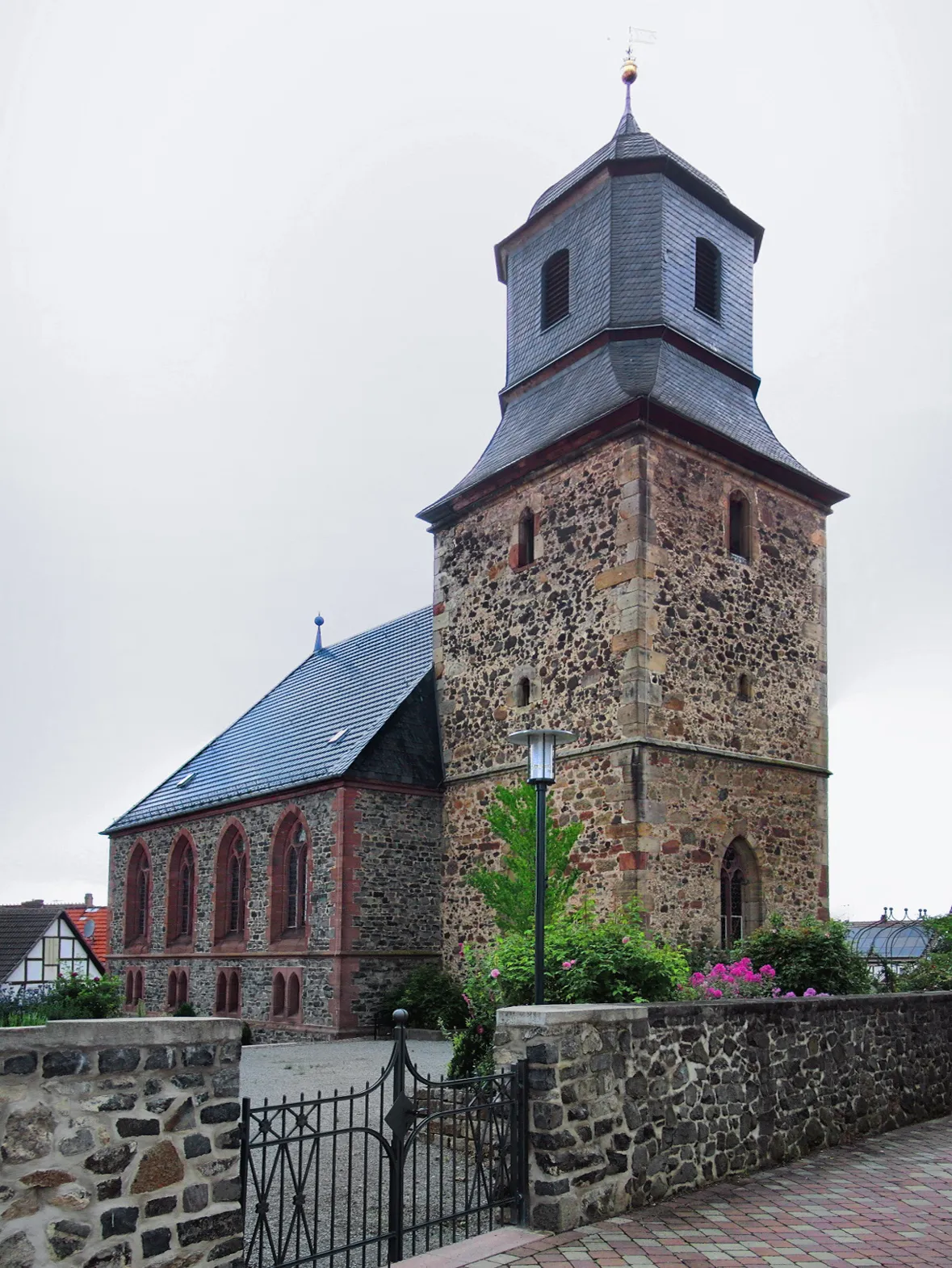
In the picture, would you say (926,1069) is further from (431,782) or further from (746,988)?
(431,782)

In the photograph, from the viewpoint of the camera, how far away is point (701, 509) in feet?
63.4

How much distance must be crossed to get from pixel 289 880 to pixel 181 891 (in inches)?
238

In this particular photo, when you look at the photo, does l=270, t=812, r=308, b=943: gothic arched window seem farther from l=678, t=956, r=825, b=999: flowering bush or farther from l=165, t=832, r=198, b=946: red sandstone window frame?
l=678, t=956, r=825, b=999: flowering bush

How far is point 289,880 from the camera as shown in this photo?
74.3 feet

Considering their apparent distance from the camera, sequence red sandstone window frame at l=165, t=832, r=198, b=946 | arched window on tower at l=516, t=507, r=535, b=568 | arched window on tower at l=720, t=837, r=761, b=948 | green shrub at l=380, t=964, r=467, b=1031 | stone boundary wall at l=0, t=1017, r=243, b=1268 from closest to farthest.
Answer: stone boundary wall at l=0, t=1017, r=243, b=1268 → arched window on tower at l=720, t=837, r=761, b=948 → green shrub at l=380, t=964, r=467, b=1031 → arched window on tower at l=516, t=507, r=535, b=568 → red sandstone window frame at l=165, t=832, r=198, b=946

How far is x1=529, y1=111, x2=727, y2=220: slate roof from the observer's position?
21391 millimetres

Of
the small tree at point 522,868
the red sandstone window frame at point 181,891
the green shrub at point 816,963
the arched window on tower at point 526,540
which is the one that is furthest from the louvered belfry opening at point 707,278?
the red sandstone window frame at point 181,891

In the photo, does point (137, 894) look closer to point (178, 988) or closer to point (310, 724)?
point (178, 988)

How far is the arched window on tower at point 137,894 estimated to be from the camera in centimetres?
2922

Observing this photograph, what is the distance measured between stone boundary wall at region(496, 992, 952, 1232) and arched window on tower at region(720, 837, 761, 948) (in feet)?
21.2

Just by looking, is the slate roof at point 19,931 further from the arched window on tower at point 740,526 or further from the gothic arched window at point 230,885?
the arched window on tower at point 740,526

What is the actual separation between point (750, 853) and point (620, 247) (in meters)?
10.8

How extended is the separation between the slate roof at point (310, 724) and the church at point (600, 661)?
16cm

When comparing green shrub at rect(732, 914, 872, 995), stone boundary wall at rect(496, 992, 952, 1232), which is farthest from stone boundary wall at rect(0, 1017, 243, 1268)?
green shrub at rect(732, 914, 872, 995)
